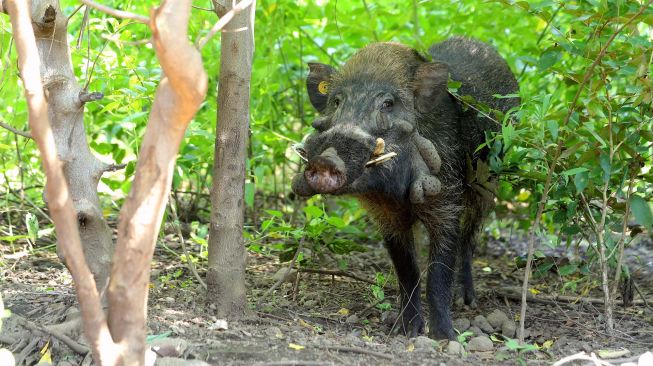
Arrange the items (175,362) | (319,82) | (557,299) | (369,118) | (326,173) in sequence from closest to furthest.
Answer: (175,362) < (326,173) < (369,118) < (319,82) < (557,299)

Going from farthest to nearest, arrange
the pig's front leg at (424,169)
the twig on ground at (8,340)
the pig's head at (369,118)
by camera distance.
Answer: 1. the pig's front leg at (424,169)
2. the pig's head at (369,118)
3. the twig on ground at (8,340)

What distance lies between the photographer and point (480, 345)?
4.30 metres

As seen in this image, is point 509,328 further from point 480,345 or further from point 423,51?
point 423,51

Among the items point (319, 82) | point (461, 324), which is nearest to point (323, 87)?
point (319, 82)

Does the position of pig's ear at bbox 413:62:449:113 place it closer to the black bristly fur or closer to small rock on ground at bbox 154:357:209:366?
the black bristly fur

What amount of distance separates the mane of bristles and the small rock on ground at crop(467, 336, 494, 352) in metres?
1.47

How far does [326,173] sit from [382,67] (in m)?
1.09

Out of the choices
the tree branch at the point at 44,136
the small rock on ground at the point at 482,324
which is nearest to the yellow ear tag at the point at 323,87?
the small rock on ground at the point at 482,324

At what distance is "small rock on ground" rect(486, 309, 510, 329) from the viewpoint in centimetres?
500

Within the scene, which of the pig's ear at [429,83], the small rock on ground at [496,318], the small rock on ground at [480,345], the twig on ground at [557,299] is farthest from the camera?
the twig on ground at [557,299]

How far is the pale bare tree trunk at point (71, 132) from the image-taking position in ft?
11.8

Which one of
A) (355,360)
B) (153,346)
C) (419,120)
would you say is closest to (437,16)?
(419,120)

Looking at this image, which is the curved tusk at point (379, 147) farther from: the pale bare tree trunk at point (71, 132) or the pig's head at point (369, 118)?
the pale bare tree trunk at point (71, 132)

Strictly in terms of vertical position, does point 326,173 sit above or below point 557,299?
above
